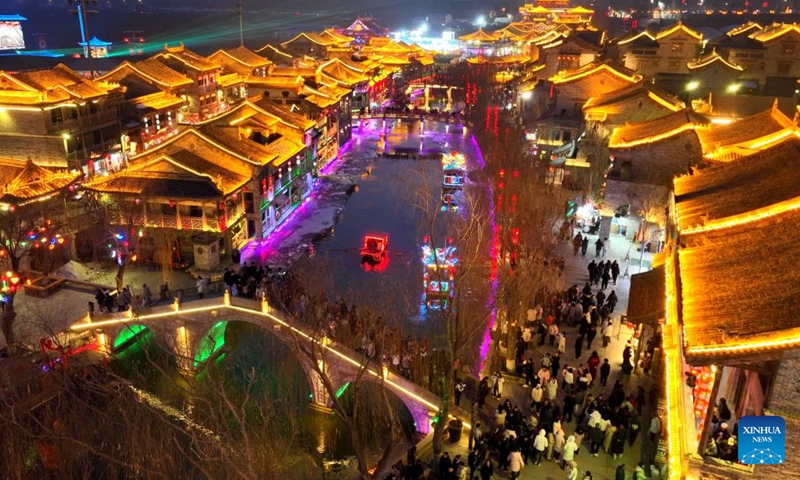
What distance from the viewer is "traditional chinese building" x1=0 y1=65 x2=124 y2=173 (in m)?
35.8

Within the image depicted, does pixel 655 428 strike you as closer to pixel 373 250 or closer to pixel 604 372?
pixel 604 372

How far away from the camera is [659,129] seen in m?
30.9

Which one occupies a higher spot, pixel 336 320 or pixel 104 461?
pixel 336 320

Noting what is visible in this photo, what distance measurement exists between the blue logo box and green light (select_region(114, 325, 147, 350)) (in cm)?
2150

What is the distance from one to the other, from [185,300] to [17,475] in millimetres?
10813

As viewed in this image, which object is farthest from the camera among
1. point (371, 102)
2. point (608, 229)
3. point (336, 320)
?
point (371, 102)

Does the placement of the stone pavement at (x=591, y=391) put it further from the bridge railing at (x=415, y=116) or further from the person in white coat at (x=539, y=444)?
the bridge railing at (x=415, y=116)

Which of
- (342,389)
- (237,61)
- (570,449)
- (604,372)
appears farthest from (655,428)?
(237,61)

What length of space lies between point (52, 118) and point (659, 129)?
3456 centimetres

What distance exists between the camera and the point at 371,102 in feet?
244

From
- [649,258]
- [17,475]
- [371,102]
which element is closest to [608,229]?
[649,258]

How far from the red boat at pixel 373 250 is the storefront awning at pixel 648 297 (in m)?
14.0

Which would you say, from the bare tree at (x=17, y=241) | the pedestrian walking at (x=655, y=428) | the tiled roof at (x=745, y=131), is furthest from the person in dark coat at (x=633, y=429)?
the bare tree at (x=17, y=241)

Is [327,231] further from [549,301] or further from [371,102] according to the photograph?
[371,102]
